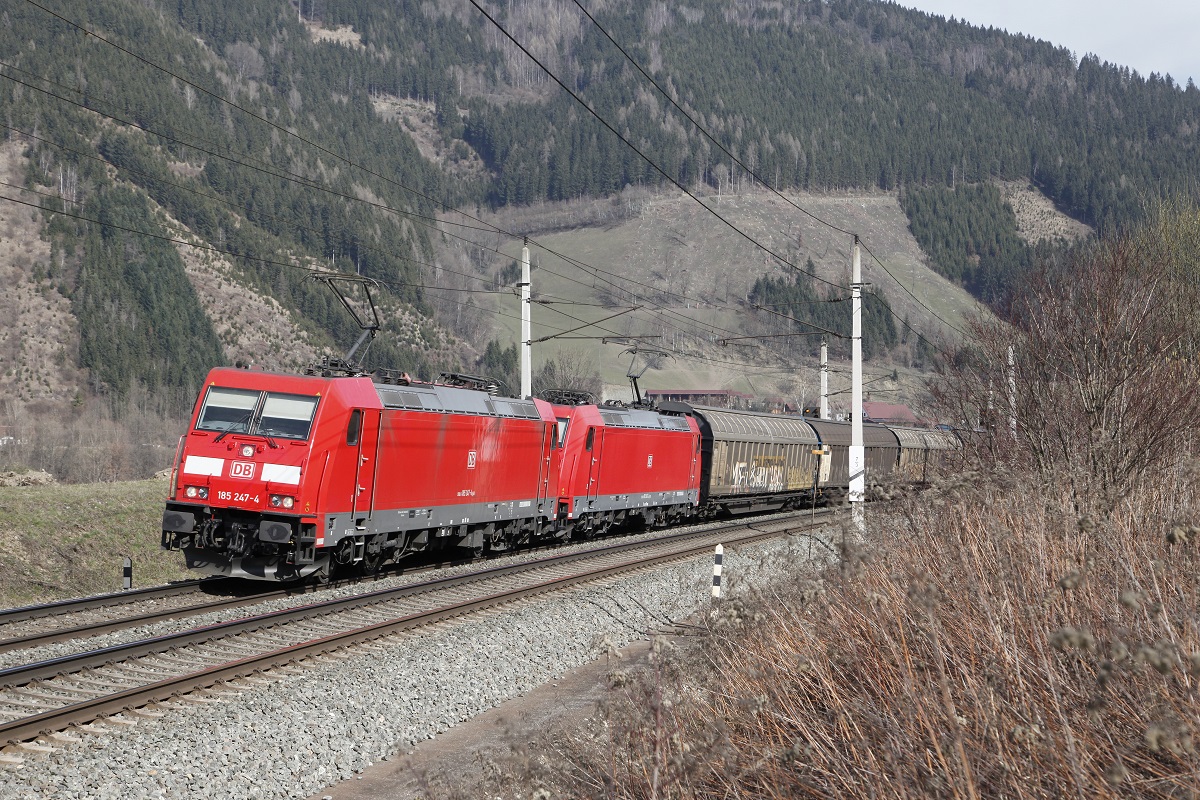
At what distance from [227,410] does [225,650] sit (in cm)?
Answer: 521

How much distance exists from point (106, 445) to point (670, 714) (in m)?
59.6

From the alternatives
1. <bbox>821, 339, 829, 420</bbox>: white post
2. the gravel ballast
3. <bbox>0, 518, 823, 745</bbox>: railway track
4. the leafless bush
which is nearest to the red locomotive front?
<bbox>0, 518, 823, 745</bbox>: railway track

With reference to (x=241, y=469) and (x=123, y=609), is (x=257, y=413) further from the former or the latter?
(x=123, y=609)

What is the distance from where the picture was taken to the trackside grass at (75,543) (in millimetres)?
22062

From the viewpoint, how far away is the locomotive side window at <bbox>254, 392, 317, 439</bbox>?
16219 millimetres

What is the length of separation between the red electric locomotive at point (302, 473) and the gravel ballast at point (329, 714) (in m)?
2.17

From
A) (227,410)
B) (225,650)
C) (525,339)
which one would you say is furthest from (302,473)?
(525,339)

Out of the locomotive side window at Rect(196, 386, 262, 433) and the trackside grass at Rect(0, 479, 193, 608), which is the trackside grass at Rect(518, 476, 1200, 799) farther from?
the trackside grass at Rect(0, 479, 193, 608)

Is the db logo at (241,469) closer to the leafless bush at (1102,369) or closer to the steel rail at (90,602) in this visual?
the steel rail at (90,602)

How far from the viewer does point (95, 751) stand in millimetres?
8523

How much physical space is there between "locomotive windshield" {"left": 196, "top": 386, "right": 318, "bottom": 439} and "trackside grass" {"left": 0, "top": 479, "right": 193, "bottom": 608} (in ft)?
22.8

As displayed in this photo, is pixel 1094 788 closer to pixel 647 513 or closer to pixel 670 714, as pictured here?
pixel 670 714

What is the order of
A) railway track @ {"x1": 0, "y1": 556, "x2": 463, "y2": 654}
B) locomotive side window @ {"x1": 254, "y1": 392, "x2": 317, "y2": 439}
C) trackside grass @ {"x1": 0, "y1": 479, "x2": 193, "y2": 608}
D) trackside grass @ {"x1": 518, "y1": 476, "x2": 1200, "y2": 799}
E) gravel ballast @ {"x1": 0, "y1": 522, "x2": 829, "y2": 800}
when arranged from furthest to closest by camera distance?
trackside grass @ {"x1": 0, "y1": 479, "x2": 193, "y2": 608}
locomotive side window @ {"x1": 254, "y1": 392, "x2": 317, "y2": 439}
railway track @ {"x1": 0, "y1": 556, "x2": 463, "y2": 654}
gravel ballast @ {"x1": 0, "y1": 522, "x2": 829, "y2": 800}
trackside grass @ {"x1": 518, "y1": 476, "x2": 1200, "y2": 799}

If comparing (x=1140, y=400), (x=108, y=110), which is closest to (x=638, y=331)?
(x=108, y=110)
